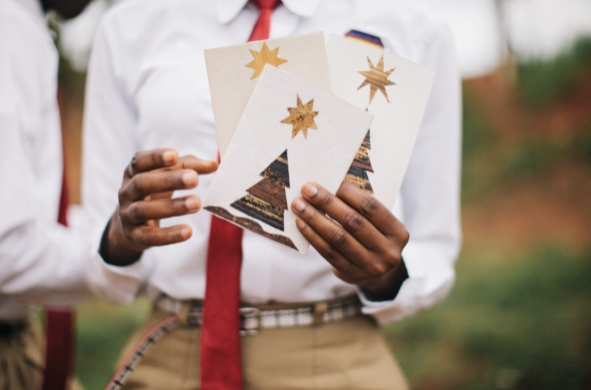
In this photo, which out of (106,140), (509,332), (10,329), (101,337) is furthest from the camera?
(101,337)

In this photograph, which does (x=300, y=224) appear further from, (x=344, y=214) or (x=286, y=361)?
(x=286, y=361)

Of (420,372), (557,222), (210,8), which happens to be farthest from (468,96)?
(210,8)

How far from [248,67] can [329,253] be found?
421 mm

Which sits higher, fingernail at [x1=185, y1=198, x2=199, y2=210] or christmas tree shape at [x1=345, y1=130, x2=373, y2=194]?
christmas tree shape at [x1=345, y1=130, x2=373, y2=194]

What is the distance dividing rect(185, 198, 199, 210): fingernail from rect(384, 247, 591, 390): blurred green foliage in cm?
285

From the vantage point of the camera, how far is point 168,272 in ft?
3.99

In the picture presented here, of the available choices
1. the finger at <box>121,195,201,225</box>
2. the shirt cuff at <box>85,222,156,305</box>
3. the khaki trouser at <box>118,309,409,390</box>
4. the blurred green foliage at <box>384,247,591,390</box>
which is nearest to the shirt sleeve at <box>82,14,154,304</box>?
the shirt cuff at <box>85,222,156,305</box>

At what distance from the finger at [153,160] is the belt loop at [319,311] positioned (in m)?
0.53

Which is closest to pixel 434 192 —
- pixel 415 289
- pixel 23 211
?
pixel 415 289

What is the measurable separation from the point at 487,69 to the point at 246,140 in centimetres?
823

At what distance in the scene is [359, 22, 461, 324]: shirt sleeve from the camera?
1.30 m

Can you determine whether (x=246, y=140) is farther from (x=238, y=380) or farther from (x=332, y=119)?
(x=238, y=380)

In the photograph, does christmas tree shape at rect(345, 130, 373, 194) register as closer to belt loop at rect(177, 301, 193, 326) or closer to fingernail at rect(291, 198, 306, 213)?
fingernail at rect(291, 198, 306, 213)

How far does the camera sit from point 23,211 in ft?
4.45
